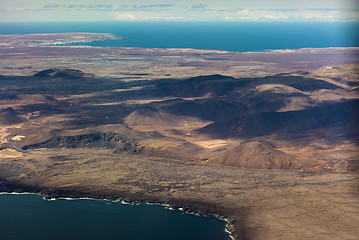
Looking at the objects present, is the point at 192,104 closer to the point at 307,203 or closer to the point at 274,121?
the point at 274,121

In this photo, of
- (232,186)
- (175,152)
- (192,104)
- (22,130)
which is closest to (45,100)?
(22,130)

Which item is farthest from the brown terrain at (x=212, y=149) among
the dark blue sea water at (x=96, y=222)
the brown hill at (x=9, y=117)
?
the dark blue sea water at (x=96, y=222)

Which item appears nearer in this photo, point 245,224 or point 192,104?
point 245,224

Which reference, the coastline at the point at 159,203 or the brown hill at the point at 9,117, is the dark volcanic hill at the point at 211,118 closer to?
the brown hill at the point at 9,117

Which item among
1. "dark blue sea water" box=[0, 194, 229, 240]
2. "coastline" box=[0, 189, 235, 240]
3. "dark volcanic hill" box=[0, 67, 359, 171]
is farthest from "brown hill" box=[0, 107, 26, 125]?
"dark blue sea water" box=[0, 194, 229, 240]

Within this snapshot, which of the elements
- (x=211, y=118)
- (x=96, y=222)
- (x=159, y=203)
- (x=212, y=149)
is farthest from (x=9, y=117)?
(x=159, y=203)

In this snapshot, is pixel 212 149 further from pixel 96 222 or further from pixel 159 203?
pixel 96 222

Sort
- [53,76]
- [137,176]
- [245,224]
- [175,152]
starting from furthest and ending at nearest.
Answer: [53,76] → [175,152] → [137,176] → [245,224]

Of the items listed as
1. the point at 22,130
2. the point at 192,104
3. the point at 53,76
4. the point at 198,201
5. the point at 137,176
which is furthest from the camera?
the point at 53,76
